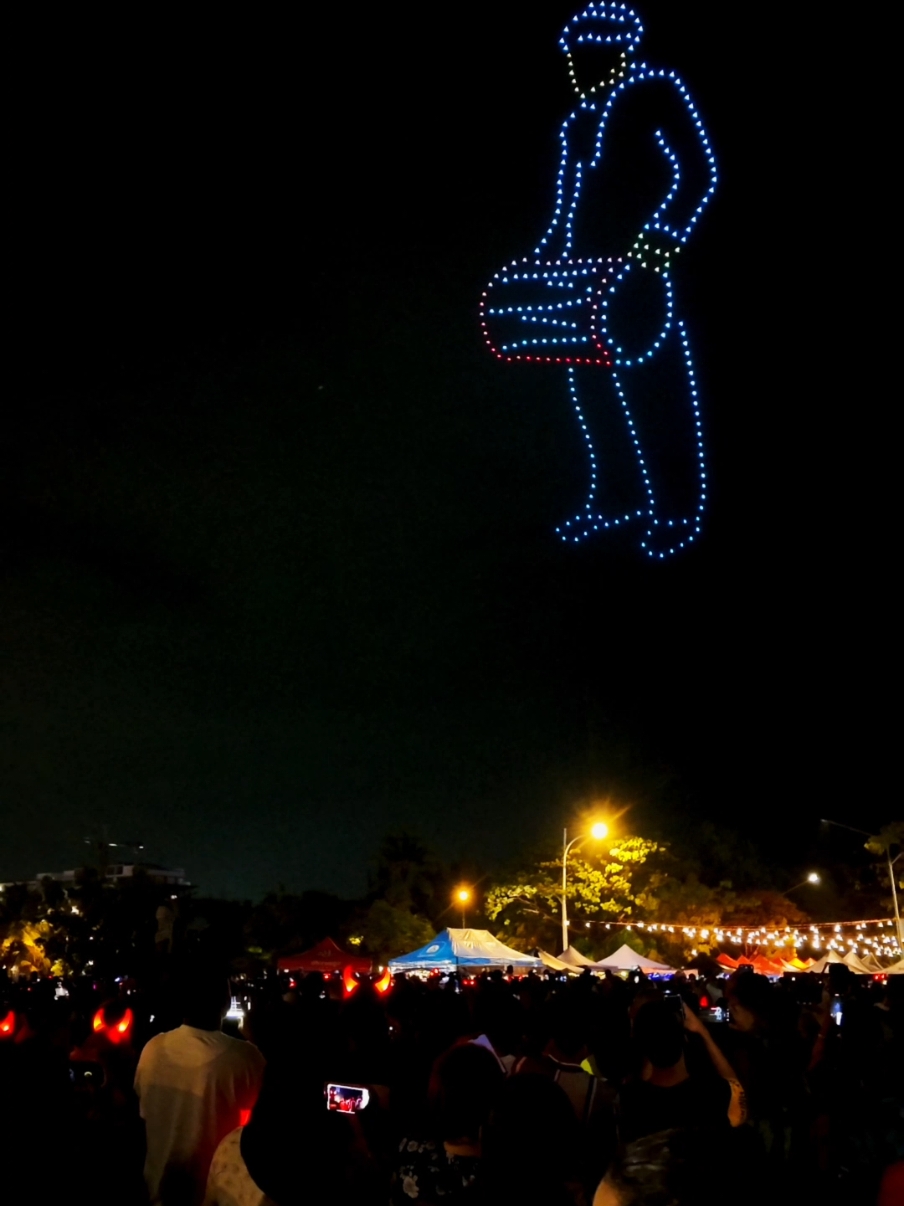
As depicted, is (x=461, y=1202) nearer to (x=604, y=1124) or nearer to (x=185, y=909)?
(x=604, y=1124)

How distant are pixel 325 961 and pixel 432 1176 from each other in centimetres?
2209

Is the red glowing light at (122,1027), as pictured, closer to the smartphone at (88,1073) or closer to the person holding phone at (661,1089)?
the smartphone at (88,1073)

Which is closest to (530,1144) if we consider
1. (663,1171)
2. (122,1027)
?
(663,1171)

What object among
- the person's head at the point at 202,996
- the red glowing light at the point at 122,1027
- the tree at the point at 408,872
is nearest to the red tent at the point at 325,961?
the red glowing light at the point at 122,1027

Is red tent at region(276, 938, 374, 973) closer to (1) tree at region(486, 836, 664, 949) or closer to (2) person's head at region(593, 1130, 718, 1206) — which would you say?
(1) tree at region(486, 836, 664, 949)

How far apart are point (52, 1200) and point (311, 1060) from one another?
2.34 ft

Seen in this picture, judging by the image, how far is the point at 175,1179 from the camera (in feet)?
12.2

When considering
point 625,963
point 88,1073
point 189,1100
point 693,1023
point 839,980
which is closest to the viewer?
point 189,1100

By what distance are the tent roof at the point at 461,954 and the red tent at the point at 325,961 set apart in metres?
1.26

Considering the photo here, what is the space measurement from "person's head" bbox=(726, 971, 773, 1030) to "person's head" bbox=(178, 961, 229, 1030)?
2.73 m

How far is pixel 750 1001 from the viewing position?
5297 millimetres

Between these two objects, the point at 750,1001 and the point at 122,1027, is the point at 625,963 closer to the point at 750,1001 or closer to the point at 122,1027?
the point at 122,1027

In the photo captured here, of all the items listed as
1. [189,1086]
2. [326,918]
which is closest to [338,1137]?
[189,1086]

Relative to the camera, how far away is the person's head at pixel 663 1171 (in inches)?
58.7
